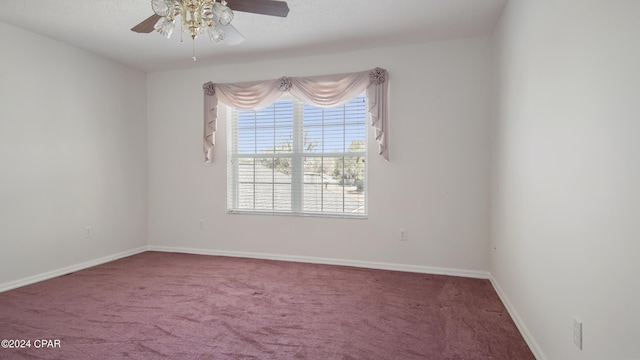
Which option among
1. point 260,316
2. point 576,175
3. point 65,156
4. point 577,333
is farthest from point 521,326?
point 65,156

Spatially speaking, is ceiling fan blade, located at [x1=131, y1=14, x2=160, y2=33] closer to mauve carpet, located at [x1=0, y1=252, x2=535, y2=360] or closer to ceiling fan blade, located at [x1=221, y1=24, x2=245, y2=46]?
ceiling fan blade, located at [x1=221, y1=24, x2=245, y2=46]

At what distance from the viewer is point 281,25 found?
118 inches

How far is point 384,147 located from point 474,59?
1269mm

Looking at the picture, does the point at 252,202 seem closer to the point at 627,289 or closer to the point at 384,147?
the point at 384,147

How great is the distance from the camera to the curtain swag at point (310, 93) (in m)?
3.44

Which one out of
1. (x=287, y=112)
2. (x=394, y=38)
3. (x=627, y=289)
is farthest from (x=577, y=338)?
(x=287, y=112)

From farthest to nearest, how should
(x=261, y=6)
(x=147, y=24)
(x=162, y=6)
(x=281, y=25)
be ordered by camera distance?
(x=281, y=25)
(x=147, y=24)
(x=261, y=6)
(x=162, y=6)

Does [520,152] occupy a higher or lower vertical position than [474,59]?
lower

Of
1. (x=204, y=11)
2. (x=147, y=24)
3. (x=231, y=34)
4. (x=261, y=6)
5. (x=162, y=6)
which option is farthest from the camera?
(x=231, y=34)

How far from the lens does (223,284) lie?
3.08m

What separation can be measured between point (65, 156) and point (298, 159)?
2543 millimetres

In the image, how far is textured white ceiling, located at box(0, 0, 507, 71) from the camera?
263cm

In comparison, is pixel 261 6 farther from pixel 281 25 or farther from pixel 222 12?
pixel 281 25

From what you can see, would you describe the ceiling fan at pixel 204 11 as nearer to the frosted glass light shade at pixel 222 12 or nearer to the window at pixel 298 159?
the frosted glass light shade at pixel 222 12
